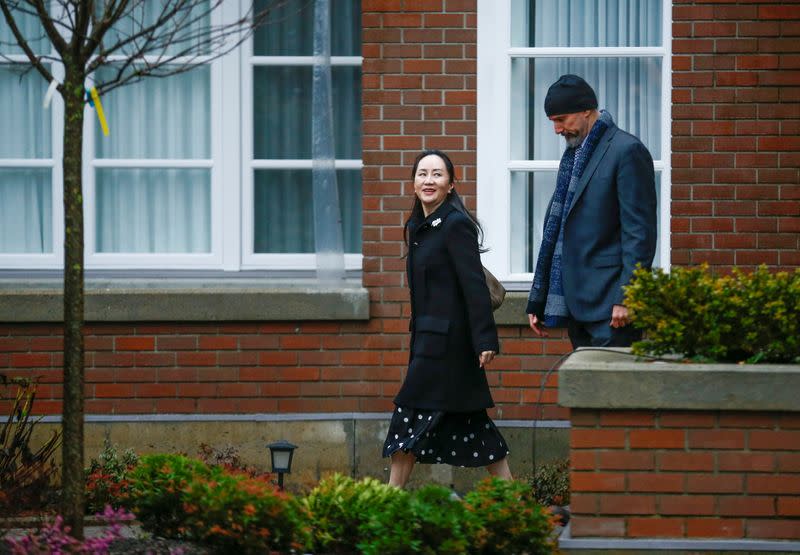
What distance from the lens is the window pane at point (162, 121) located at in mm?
8805

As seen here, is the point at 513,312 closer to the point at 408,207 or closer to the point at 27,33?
the point at 408,207

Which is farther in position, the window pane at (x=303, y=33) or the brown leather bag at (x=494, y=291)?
the window pane at (x=303, y=33)

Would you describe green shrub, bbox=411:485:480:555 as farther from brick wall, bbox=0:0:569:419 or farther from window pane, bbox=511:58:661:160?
window pane, bbox=511:58:661:160

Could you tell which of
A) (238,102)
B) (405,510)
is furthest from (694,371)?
(238,102)

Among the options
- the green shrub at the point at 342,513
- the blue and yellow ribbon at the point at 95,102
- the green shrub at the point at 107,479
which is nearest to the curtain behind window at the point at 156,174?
the blue and yellow ribbon at the point at 95,102

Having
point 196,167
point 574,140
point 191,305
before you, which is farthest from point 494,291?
point 196,167

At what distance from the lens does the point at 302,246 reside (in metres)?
8.80

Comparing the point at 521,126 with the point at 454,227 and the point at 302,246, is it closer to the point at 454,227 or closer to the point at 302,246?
the point at 302,246

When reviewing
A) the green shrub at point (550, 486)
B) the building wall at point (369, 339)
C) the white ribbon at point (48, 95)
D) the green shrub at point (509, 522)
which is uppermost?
the white ribbon at point (48, 95)

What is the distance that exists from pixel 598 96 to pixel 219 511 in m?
4.30

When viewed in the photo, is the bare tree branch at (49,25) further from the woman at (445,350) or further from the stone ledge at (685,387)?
the stone ledge at (685,387)

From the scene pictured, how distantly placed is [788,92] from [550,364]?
6.94 ft

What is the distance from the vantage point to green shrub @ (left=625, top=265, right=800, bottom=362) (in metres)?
5.69

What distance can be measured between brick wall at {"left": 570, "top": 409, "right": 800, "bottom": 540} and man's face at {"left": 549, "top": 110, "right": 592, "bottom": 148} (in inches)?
63.0
